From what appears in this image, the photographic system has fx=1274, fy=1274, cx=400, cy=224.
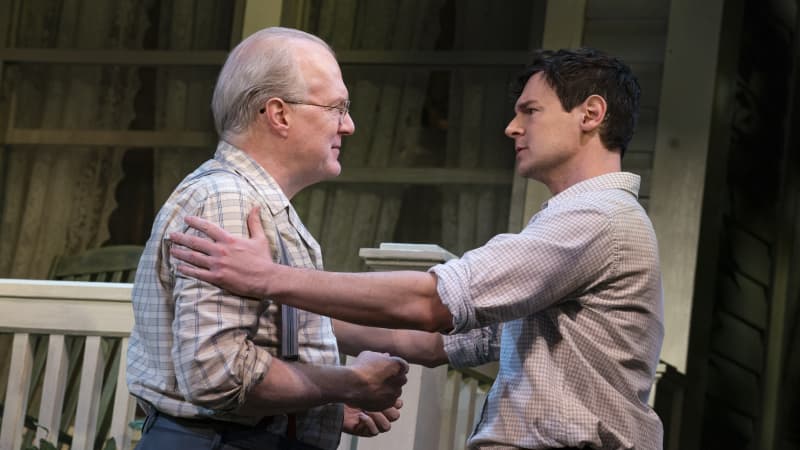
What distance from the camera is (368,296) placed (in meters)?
2.26

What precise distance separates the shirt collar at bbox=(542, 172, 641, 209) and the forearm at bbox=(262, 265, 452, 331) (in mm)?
354

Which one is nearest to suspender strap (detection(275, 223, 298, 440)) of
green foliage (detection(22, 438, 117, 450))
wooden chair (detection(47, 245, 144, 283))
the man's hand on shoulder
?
the man's hand on shoulder

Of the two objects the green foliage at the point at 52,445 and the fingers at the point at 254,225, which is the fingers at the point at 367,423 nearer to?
the fingers at the point at 254,225

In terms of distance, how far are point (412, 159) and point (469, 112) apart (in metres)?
0.33

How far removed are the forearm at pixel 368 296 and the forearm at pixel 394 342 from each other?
0.49 m

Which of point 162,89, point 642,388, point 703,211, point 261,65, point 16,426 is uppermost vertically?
point 162,89

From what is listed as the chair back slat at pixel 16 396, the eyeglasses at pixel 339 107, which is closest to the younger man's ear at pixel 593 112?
the eyeglasses at pixel 339 107

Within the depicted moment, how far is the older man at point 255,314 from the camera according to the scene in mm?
2135

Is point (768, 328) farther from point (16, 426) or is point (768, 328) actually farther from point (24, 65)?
point (16, 426)

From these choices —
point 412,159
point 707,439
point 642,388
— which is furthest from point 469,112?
point 642,388

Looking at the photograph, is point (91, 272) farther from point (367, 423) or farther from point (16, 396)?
point (367, 423)

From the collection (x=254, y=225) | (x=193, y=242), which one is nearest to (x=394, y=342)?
(x=254, y=225)

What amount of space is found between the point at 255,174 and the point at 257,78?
0.60 ft

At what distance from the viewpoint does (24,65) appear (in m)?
6.15
